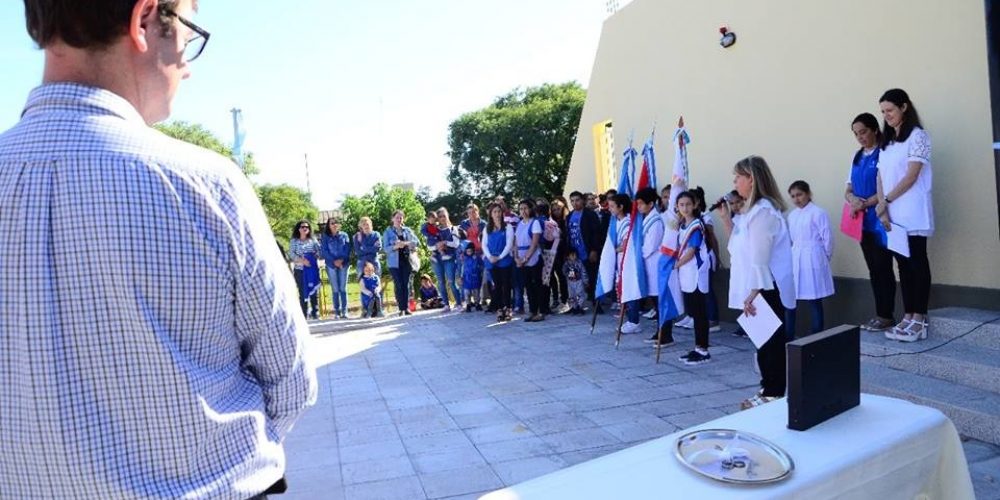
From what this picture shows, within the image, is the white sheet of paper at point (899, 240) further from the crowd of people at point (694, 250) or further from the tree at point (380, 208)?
the tree at point (380, 208)

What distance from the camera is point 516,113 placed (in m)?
34.9

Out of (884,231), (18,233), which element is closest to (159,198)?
(18,233)

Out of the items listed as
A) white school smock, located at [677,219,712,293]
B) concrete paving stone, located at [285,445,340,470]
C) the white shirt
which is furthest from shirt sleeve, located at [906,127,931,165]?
the white shirt

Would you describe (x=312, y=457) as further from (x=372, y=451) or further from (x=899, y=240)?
(x=899, y=240)

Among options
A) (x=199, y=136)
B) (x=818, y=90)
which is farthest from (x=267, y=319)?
(x=199, y=136)

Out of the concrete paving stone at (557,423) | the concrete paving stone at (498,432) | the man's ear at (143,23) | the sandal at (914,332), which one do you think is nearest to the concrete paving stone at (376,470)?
the concrete paving stone at (498,432)

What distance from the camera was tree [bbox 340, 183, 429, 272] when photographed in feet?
67.7

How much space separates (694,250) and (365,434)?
11.0ft

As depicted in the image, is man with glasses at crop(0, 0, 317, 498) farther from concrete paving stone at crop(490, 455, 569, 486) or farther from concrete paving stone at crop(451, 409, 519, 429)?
concrete paving stone at crop(451, 409, 519, 429)

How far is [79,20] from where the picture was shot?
1.10 m

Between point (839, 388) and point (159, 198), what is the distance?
6.35ft

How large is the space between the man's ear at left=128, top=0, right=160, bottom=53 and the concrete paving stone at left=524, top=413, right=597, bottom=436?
3893 millimetres

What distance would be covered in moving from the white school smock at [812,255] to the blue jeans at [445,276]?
6.50 m

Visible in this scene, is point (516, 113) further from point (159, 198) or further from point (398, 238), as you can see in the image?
point (159, 198)
